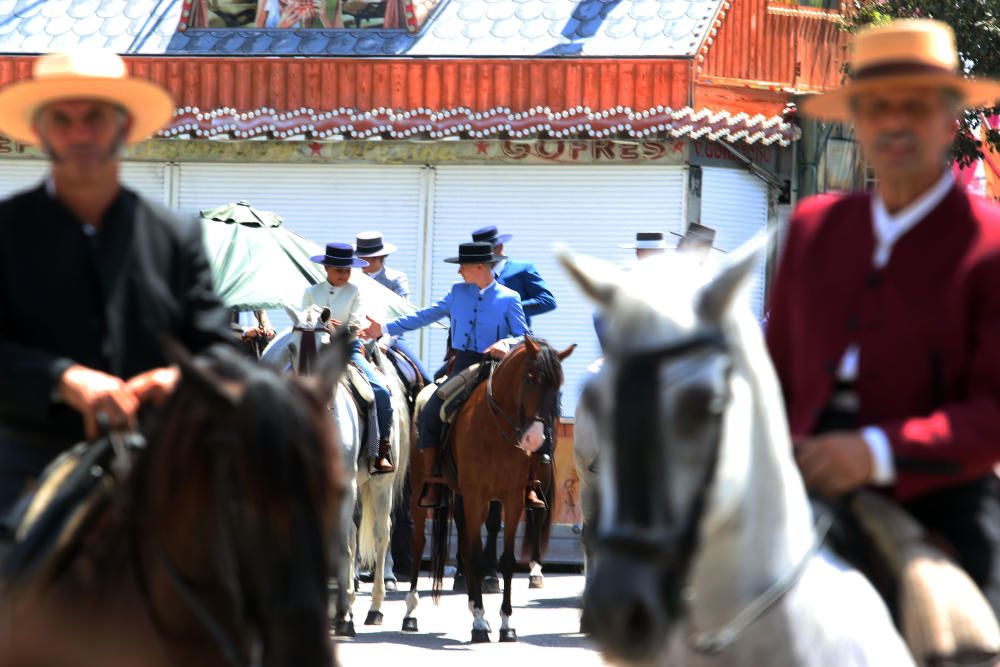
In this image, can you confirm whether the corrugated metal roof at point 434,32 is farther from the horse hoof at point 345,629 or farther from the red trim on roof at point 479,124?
the horse hoof at point 345,629

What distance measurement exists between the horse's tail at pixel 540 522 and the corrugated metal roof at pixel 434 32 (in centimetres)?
1077

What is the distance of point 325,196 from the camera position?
26.2 metres

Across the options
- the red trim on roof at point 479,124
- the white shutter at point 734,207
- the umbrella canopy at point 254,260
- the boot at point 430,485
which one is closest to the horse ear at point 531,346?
the boot at point 430,485

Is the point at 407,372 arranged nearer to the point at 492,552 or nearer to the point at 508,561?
the point at 492,552

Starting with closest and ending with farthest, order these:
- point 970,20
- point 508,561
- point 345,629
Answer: point 345,629
point 508,561
point 970,20

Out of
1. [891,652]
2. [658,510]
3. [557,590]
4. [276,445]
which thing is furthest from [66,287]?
[557,590]

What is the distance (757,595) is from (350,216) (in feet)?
72.8

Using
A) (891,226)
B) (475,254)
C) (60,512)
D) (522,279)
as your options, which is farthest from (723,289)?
(522,279)

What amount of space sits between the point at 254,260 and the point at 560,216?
262 inches

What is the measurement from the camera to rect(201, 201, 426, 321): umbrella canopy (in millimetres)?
18797

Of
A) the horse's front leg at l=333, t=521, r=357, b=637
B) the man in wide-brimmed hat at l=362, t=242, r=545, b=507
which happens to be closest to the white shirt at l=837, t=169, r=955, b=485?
the horse's front leg at l=333, t=521, r=357, b=637

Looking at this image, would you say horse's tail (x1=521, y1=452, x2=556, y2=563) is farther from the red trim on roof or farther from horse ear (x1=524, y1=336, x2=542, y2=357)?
the red trim on roof

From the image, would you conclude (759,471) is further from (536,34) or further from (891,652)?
(536,34)

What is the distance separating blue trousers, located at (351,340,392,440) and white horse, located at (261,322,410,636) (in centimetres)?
22
